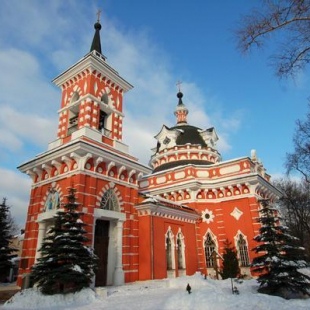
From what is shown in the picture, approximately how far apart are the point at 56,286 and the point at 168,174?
16.1 meters

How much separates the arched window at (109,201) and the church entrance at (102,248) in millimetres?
910

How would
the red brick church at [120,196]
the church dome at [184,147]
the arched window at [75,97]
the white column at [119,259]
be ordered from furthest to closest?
the church dome at [184,147] → the arched window at [75,97] → the red brick church at [120,196] → the white column at [119,259]

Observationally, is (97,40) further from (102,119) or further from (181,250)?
(181,250)

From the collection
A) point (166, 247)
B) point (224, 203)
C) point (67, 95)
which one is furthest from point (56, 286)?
point (224, 203)

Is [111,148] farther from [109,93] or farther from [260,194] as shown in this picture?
[260,194]

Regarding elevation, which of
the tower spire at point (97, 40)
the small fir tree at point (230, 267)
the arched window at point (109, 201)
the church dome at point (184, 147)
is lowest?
the small fir tree at point (230, 267)

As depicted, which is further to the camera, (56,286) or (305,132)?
(305,132)

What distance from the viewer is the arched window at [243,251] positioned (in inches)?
827

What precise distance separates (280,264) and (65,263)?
29.8ft

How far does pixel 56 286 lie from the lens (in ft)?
37.6

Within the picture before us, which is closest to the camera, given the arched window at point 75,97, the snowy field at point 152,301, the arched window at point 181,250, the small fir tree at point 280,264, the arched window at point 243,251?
the snowy field at point 152,301

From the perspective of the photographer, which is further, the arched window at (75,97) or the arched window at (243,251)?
the arched window at (243,251)

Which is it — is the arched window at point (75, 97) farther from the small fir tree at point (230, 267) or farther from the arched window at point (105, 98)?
the small fir tree at point (230, 267)

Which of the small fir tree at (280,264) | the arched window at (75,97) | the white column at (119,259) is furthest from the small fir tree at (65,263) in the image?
the arched window at (75,97)
